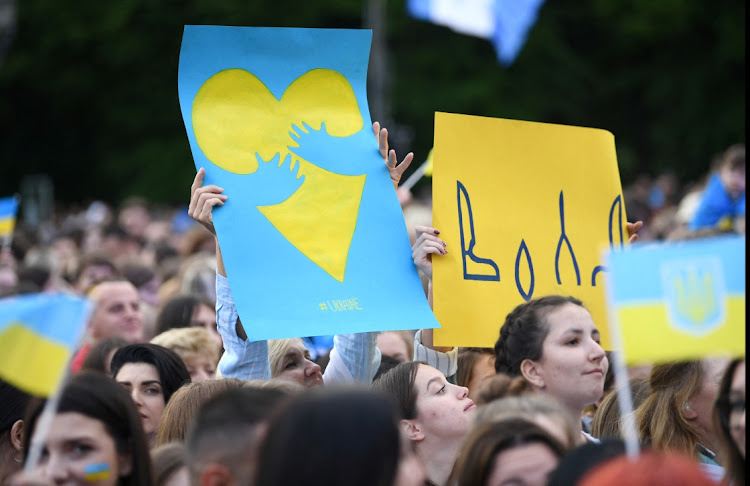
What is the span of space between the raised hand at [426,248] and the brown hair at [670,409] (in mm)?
962

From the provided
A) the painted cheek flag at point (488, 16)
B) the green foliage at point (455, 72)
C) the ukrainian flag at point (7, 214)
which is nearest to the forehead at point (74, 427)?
the ukrainian flag at point (7, 214)

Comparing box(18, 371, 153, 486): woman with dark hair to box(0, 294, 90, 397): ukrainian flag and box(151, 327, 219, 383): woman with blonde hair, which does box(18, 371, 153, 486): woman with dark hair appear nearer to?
box(0, 294, 90, 397): ukrainian flag

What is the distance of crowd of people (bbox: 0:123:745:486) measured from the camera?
2480 mm

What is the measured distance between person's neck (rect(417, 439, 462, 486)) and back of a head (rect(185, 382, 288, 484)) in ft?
3.76

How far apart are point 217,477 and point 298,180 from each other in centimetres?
173

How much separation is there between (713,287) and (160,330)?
173 inches

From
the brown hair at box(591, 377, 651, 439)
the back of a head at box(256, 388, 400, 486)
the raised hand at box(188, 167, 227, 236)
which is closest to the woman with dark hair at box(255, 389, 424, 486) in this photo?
the back of a head at box(256, 388, 400, 486)

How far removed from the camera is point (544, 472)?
308 cm

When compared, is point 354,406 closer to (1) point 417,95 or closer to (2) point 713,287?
(2) point 713,287

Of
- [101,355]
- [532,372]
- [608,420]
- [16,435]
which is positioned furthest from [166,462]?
[101,355]

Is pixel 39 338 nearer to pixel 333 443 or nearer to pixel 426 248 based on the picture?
pixel 333 443

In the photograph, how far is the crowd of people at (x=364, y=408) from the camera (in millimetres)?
2480

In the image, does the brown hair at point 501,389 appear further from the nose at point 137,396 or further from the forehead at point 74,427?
the nose at point 137,396

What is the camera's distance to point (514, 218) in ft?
15.8
